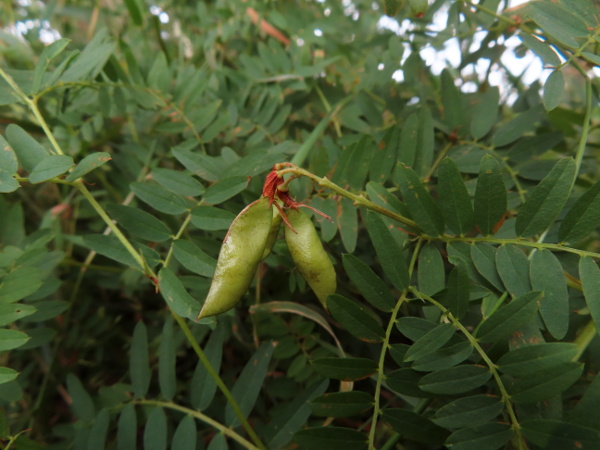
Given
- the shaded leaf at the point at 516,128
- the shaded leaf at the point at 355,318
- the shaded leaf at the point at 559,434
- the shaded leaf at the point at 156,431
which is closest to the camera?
the shaded leaf at the point at 559,434

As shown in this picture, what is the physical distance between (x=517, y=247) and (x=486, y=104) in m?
0.32

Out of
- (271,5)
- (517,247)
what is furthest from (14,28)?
(517,247)

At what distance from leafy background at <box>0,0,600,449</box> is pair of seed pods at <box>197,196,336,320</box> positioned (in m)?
0.06

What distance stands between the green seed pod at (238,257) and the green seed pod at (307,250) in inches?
1.5

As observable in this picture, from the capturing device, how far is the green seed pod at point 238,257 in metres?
0.51

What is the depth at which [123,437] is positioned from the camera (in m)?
0.69

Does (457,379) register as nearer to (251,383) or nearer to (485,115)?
(251,383)

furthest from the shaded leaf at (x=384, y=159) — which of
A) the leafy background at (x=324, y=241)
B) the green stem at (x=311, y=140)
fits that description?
the green stem at (x=311, y=140)

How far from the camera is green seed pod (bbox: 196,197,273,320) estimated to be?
1.69ft

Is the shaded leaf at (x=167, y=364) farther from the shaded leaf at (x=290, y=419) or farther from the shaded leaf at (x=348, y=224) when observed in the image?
the shaded leaf at (x=348, y=224)

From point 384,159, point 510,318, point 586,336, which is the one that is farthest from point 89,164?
point 586,336

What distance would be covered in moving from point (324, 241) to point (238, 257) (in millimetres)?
201

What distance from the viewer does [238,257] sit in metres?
0.52

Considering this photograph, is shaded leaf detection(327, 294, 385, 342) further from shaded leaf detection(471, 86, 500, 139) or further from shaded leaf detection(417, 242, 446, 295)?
shaded leaf detection(471, 86, 500, 139)
